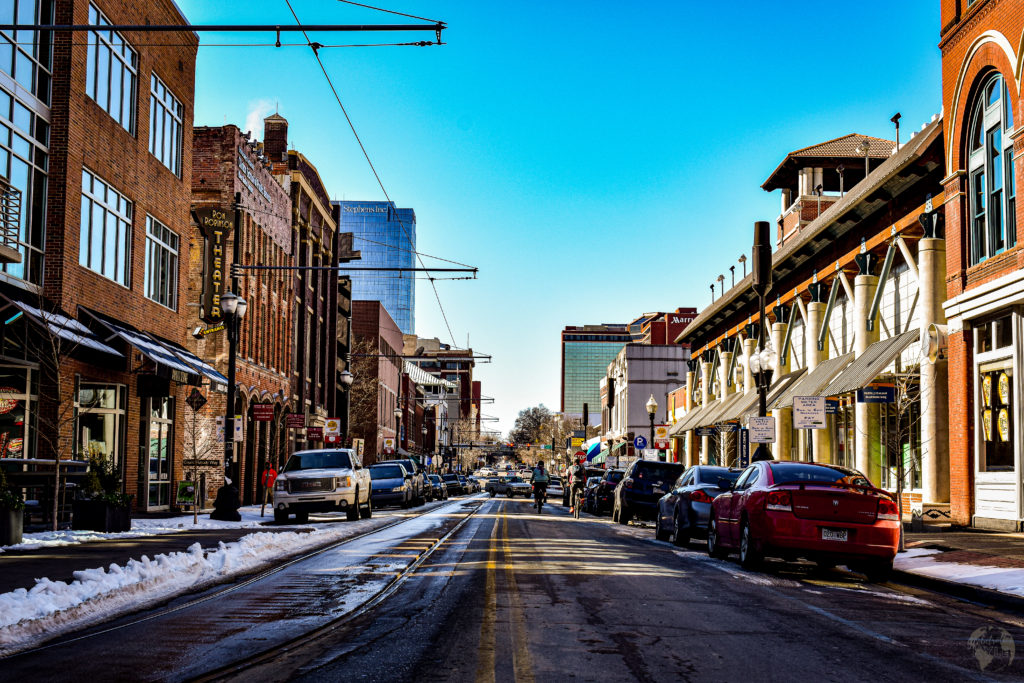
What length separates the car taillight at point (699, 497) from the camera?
19609 mm

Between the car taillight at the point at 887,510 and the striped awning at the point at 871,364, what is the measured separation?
445 inches

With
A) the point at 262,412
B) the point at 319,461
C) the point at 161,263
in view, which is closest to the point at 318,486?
the point at 319,461

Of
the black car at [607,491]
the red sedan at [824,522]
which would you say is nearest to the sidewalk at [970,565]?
the red sedan at [824,522]

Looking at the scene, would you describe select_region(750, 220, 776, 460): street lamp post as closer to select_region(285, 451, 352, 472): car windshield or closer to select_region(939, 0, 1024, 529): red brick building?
select_region(939, 0, 1024, 529): red brick building

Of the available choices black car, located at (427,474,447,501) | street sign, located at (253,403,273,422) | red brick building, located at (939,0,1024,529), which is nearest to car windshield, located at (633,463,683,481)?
red brick building, located at (939,0,1024,529)

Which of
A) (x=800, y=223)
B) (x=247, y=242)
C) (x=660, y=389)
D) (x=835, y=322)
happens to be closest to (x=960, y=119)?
(x=835, y=322)

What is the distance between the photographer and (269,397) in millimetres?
46812

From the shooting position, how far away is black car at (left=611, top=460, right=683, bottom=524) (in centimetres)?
2855

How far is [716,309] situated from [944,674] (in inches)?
1659

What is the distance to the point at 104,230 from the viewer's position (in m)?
25.8

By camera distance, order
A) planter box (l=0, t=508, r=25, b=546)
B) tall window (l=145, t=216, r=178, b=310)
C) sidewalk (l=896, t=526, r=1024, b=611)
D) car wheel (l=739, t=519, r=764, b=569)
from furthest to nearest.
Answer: tall window (l=145, t=216, r=178, b=310), planter box (l=0, t=508, r=25, b=546), car wheel (l=739, t=519, r=764, b=569), sidewalk (l=896, t=526, r=1024, b=611)

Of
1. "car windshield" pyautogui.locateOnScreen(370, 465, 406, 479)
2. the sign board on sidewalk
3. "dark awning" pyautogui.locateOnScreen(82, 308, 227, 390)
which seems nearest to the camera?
the sign board on sidewalk

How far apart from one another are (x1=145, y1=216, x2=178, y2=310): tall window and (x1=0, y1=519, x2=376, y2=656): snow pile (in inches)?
578

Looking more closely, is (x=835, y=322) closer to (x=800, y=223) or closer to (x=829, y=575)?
(x=800, y=223)
